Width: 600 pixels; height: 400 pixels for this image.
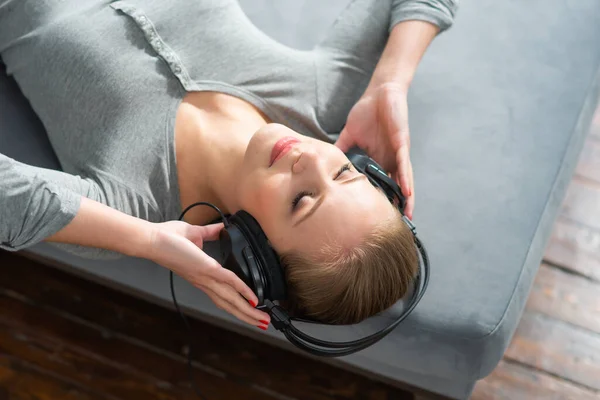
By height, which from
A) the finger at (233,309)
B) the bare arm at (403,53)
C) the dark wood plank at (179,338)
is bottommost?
the dark wood plank at (179,338)

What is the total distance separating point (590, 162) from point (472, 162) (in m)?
0.72

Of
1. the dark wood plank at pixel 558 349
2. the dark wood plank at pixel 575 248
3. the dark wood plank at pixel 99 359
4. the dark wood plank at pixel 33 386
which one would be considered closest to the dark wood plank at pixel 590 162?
the dark wood plank at pixel 575 248

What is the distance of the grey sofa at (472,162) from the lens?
121 centimetres

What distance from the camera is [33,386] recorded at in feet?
5.17

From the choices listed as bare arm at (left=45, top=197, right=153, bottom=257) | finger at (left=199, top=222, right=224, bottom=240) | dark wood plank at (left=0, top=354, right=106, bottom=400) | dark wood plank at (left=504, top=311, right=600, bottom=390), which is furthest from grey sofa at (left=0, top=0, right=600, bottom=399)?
dark wood plank at (left=504, top=311, right=600, bottom=390)

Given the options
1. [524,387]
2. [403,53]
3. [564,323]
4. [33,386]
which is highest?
[403,53]

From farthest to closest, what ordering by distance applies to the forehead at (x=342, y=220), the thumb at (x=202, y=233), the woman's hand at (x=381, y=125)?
the woman's hand at (x=381, y=125)
the thumb at (x=202, y=233)
the forehead at (x=342, y=220)

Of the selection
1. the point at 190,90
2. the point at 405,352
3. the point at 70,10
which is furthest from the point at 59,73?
the point at 405,352

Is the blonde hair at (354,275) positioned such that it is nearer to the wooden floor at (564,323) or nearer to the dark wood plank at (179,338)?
the dark wood plank at (179,338)

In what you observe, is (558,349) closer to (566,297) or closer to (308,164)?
(566,297)

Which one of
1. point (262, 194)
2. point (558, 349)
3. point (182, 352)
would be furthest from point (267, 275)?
point (558, 349)

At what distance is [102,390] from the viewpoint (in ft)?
5.18

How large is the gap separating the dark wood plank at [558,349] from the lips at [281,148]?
2.94 feet

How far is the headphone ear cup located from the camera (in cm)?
106
